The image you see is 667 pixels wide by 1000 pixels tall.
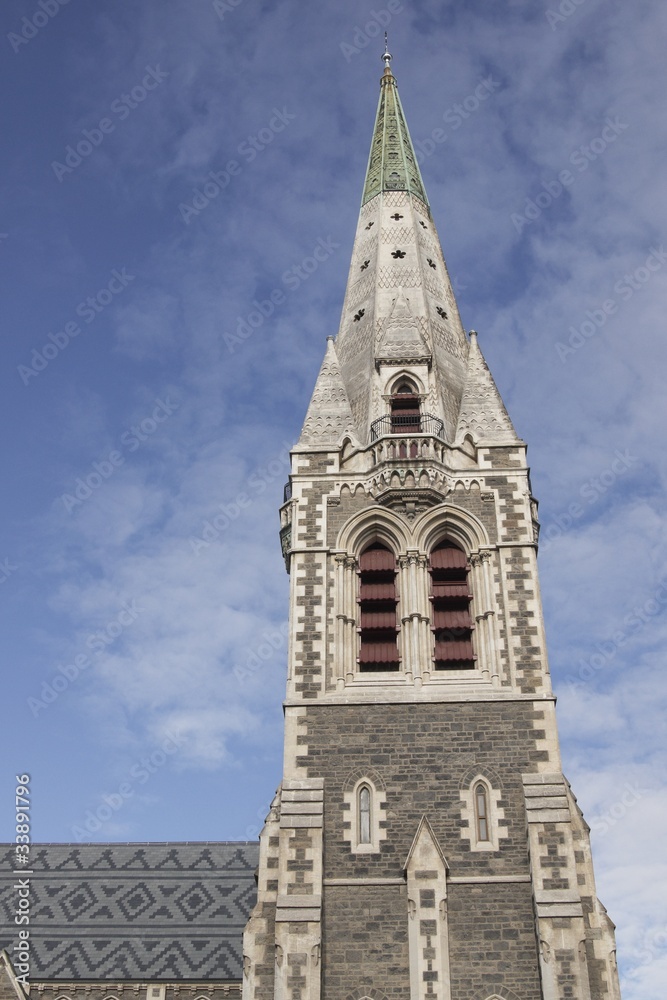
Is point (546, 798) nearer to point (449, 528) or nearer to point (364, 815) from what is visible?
point (364, 815)

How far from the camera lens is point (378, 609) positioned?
27531 mm

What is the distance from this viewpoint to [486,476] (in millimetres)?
29031

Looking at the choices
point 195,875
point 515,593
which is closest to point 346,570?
point 515,593

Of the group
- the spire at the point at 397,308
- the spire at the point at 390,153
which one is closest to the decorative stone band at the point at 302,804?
the spire at the point at 397,308

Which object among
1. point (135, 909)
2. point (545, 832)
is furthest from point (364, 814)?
point (135, 909)

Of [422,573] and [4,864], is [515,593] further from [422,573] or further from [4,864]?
[4,864]

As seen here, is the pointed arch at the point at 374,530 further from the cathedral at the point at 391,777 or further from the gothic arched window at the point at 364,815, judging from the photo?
the gothic arched window at the point at 364,815

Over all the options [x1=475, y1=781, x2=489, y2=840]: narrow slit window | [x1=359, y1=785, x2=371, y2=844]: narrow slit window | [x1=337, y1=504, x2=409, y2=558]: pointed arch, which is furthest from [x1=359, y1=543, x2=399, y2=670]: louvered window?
[x1=475, y1=781, x2=489, y2=840]: narrow slit window

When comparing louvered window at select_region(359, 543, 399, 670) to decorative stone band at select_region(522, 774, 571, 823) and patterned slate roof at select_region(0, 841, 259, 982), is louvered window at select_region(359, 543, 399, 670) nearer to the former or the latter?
decorative stone band at select_region(522, 774, 571, 823)

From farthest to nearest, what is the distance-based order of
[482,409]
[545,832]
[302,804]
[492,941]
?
1. [482,409]
2. [302,804]
3. [545,832]
4. [492,941]

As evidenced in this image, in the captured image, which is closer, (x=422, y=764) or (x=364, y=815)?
(x=364, y=815)

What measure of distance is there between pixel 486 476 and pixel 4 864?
59.9 feet

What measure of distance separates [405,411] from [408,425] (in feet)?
1.84

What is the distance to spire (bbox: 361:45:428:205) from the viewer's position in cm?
4016
